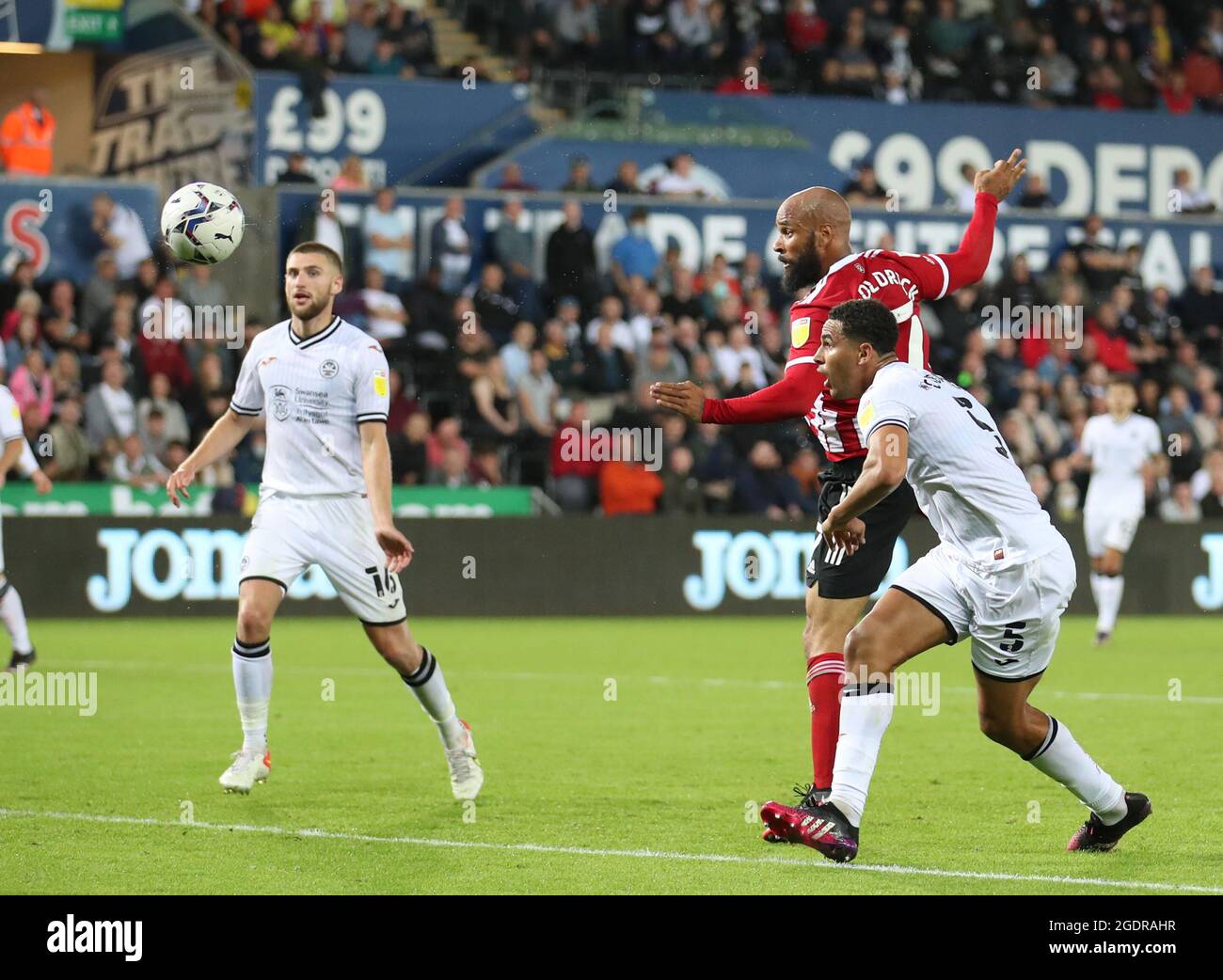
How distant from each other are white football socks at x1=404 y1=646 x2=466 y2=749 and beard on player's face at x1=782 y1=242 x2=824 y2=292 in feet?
6.99

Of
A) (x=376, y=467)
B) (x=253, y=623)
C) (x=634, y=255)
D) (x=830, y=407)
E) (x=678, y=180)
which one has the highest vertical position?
(x=678, y=180)

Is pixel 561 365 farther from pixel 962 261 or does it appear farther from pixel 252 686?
pixel 962 261

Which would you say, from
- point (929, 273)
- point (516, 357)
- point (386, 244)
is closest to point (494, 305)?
point (516, 357)

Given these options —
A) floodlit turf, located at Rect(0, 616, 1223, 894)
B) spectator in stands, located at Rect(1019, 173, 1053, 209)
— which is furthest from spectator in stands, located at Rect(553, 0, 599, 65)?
floodlit turf, located at Rect(0, 616, 1223, 894)

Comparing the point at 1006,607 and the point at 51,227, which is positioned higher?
the point at 51,227

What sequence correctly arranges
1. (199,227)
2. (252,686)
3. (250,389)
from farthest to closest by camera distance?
(199,227), (250,389), (252,686)

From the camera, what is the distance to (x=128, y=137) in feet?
74.1

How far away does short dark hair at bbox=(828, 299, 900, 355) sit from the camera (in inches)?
269

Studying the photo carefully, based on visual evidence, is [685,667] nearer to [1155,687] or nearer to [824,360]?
[1155,687]

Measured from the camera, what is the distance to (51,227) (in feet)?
64.5

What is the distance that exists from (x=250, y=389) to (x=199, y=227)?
3.74 ft

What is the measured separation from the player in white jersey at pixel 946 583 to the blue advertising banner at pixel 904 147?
Result: 1585cm

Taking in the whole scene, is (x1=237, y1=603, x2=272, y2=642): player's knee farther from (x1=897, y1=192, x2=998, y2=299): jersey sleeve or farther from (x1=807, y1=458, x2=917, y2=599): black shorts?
(x1=897, y1=192, x2=998, y2=299): jersey sleeve

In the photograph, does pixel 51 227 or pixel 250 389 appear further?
pixel 51 227
